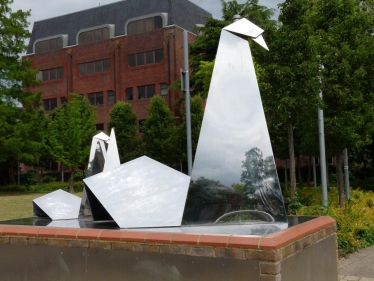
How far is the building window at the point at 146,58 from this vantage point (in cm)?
4078

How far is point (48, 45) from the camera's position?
48125 millimetres

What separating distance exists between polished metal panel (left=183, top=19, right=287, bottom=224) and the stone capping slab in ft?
2.24

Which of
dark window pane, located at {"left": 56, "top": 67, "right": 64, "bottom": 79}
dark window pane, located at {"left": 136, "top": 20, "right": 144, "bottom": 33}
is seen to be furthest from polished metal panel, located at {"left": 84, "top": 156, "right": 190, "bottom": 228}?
dark window pane, located at {"left": 56, "top": 67, "right": 64, "bottom": 79}

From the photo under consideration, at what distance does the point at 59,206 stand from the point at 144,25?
35.5 metres

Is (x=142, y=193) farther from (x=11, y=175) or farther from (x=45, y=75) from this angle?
(x=45, y=75)

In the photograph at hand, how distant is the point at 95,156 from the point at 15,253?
3210 mm

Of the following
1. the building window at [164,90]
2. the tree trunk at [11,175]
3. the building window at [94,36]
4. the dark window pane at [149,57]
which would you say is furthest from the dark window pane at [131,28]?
the tree trunk at [11,175]

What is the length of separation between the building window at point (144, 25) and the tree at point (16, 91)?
14.2 m

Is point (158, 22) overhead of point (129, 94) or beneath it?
overhead

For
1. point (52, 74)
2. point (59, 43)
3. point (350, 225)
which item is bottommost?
point (350, 225)

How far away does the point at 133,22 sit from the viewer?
4253cm

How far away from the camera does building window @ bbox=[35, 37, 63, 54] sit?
47.4m

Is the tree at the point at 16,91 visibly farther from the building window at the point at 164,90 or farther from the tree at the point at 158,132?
the building window at the point at 164,90

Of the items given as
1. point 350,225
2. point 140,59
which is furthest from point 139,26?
point 350,225
